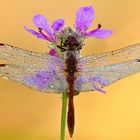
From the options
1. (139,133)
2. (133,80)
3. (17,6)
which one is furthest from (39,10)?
(139,133)

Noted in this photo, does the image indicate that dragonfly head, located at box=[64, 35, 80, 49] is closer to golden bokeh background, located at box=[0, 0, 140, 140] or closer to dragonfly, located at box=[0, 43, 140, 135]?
dragonfly, located at box=[0, 43, 140, 135]

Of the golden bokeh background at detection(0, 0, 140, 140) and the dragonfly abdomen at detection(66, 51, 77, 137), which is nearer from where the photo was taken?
the dragonfly abdomen at detection(66, 51, 77, 137)

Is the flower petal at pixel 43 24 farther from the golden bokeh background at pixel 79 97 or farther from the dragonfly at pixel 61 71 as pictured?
the golden bokeh background at pixel 79 97

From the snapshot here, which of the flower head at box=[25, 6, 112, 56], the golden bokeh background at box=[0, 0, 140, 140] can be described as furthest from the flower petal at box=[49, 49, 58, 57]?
the golden bokeh background at box=[0, 0, 140, 140]

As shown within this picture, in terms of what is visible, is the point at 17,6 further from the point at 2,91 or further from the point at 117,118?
the point at 117,118

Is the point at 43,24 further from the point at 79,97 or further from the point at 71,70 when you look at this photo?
the point at 79,97

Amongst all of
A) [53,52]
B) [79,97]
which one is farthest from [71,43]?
[79,97]
